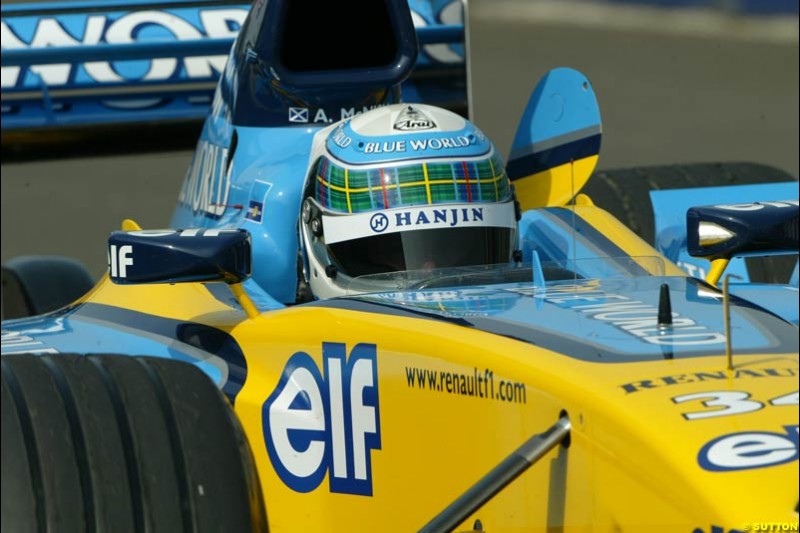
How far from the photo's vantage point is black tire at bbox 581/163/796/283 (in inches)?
241

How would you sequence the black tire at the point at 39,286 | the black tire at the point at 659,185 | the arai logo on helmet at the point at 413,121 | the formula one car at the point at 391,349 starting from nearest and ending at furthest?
the formula one car at the point at 391,349, the arai logo on helmet at the point at 413,121, the black tire at the point at 659,185, the black tire at the point at 39,286

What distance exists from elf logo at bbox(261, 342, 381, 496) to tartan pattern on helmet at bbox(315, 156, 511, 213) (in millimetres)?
627

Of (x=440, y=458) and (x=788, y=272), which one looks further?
(x=788, y=272)

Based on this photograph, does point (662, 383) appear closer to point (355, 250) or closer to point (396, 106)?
point (355, 250)

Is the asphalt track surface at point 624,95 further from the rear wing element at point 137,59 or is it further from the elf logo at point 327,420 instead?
the elf logo at point 327,420

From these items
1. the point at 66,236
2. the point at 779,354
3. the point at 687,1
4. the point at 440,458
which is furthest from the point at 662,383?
the point at 687,1

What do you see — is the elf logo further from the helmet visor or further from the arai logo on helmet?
the arai logo on helmet

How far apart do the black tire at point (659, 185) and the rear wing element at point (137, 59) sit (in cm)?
65

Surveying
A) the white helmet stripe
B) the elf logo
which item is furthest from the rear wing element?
the elf logo

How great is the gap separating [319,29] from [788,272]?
2153 mm

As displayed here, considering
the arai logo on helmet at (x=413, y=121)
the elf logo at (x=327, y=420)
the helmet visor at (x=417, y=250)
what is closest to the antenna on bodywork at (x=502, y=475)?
the elf logo at (x=327, y=420)

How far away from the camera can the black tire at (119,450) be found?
11.3 feet

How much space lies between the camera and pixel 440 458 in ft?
10.6

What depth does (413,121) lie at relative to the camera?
14.4 feet
